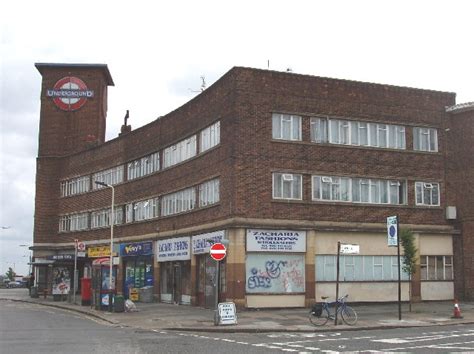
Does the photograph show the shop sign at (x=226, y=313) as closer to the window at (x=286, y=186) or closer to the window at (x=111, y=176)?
the window at (x=286, y=186)

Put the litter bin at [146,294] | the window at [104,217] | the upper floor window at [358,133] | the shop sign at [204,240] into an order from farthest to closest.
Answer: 1. the window at [104,217]
2. the litter bin at [146,294]
3. the upper floor window at [358,133]
4. the shop sign at [204,240]

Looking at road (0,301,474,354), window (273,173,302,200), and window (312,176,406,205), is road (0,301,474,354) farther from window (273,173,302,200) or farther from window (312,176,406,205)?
window (312,176,406,205)

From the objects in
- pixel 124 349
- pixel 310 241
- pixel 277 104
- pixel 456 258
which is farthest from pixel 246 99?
pixel 124 349

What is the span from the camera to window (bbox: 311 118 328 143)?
3192 centimetres

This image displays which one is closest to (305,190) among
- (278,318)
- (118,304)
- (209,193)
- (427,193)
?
(209,193)

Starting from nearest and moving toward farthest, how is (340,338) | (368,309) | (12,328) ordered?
(340,338)
(12,328)
(368,309)

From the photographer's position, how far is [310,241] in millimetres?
30859

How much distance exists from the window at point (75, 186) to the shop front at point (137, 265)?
32.4ft

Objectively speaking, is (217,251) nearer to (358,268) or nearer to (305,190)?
(305,190)

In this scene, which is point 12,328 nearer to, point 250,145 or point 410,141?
point 250,145

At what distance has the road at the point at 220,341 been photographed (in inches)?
613

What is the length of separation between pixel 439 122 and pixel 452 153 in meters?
1.85

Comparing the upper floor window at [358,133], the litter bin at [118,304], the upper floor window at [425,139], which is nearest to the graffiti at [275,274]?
the litter bin at [118,304]

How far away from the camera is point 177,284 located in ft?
122
